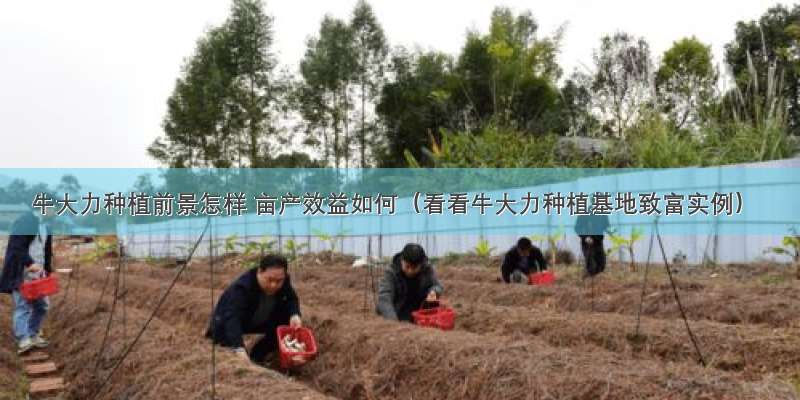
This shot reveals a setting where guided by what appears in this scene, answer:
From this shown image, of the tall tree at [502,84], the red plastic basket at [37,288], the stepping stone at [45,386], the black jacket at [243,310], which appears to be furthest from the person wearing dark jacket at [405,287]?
the tall tree at [502,84]

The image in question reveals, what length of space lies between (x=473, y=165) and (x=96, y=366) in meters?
A: 12.7

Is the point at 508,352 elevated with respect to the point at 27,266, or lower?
lower

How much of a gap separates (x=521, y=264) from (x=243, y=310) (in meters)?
4.67

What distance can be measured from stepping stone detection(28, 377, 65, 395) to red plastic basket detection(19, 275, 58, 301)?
0.89 metres

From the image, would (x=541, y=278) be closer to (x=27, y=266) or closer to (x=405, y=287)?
(x=405, y=287)

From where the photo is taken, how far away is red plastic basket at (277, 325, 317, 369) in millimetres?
4953

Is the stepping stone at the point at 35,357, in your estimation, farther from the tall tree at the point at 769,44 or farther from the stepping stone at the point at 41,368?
the tall tree at the point at 769,44

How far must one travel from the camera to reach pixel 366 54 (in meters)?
24.0

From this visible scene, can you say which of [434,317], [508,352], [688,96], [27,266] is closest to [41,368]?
[27,266]

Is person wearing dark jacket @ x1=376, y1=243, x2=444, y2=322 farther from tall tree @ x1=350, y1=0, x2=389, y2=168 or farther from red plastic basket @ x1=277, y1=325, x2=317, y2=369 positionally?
tall tree @ x1=350, y1=0, x2=389, y2=168

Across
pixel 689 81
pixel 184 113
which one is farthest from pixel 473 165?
pixel 184 113

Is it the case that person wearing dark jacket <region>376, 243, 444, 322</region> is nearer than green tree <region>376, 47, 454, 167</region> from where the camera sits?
Yes

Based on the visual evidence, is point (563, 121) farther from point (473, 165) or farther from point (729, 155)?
point (729, 155)

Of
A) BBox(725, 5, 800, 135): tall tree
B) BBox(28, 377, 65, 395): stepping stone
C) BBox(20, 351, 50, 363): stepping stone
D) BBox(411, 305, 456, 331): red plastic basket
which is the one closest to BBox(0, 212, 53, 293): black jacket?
BBox(20, 351, 50, 363): stepping stone
